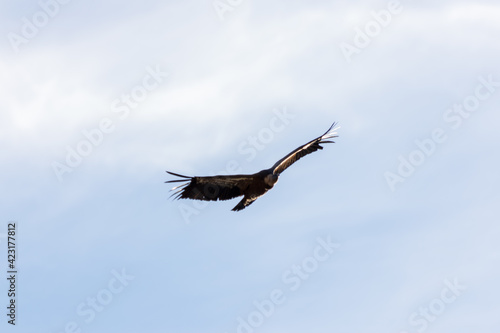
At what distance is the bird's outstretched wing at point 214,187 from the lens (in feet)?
123

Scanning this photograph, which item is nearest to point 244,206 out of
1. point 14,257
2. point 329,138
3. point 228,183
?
point 228,183

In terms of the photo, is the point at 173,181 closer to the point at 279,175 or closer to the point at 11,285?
the point at 279,175

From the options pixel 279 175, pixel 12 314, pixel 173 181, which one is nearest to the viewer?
pixel 173 181

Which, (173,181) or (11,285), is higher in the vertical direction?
(11,285)

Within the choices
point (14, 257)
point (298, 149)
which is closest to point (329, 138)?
point (298, 149)

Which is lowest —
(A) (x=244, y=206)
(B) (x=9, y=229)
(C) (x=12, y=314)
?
(A) (x=244, y=206)

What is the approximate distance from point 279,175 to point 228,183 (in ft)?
7.31

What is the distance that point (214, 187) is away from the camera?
3834 centimetres

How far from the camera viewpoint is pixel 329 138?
138ft

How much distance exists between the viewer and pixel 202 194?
38156 millimetres

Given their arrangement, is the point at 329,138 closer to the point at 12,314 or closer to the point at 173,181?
the point at 173,181

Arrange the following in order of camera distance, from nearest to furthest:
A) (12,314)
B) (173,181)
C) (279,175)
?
(173,181) < (279,175) < (12,314)

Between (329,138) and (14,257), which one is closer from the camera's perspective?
(329,138)

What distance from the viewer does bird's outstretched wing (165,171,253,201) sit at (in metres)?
37.5
